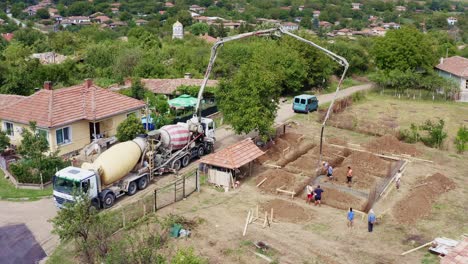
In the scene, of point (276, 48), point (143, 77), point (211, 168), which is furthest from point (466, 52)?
point (211, 168)

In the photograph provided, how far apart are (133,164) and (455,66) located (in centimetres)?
4577

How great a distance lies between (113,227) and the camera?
65.6 feet

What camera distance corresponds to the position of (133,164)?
26.7 m

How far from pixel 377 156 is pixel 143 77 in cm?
3105

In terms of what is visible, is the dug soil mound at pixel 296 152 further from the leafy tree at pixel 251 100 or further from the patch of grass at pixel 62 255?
the patch of grass at pixel 62 255

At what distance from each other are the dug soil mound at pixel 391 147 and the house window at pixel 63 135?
20.5 m

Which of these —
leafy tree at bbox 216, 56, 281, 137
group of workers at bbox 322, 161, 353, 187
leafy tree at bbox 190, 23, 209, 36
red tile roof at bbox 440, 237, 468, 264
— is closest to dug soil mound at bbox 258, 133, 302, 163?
leafy tree at bbox 216, 56, 281, 137

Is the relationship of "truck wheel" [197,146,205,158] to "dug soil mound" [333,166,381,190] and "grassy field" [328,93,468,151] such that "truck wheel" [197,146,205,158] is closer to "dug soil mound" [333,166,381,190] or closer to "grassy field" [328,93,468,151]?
"dug soil mound" [333,166,381,190]

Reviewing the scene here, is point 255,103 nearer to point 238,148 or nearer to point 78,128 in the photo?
point 238,148

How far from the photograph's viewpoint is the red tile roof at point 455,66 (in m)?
55.3

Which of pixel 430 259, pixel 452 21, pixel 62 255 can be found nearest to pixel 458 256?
pixel 430 259

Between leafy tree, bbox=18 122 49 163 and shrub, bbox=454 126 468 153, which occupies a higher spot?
leafy tree, bbox=18 122 49 163

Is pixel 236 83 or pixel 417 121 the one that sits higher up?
pixel 236 83

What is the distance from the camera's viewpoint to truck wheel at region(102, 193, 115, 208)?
2480cm
